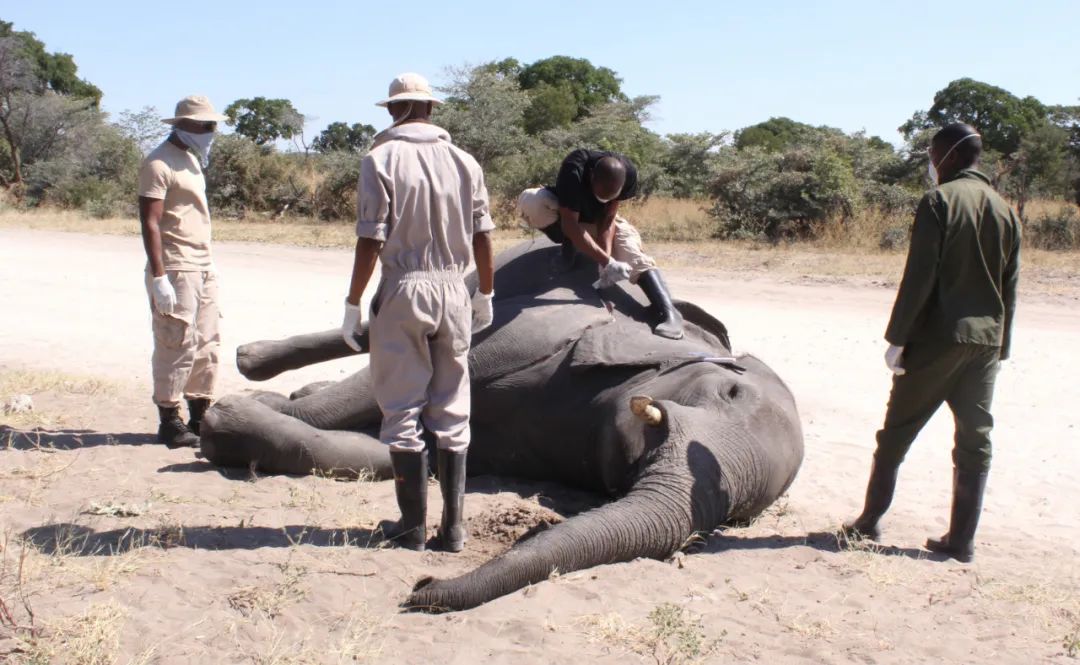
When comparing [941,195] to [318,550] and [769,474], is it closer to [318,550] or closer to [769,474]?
[769,474]

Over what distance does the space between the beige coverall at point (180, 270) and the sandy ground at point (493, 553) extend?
0.47 metres

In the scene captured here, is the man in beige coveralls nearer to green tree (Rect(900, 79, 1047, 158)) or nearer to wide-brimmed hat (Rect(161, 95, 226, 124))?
wide-brimmed hat (Rect(161, 95, 226, 124))

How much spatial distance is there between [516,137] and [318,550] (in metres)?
25.1

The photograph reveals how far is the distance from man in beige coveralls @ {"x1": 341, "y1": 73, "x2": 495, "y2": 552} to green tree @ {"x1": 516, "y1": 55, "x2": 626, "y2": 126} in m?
47.8

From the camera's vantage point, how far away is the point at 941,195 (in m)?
4.80

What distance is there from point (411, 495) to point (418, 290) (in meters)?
0.86

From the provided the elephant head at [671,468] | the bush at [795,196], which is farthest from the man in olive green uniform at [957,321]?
the bush at [795,196]

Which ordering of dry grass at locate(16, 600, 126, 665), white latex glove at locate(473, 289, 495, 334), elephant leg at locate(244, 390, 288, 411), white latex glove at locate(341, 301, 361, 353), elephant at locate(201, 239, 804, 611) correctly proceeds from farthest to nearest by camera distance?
1. elephant leg at locate(244, 390, 288, 411)
2. white latex glove at locate(473, 289, 495, 334)
3. white latex glove at locate(341, 301, 361, 353)
4. elephant at locate(201, 239, 804, 611)
5. dry grass at locate(16, 600, 126, 665)

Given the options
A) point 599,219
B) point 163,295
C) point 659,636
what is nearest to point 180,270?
point 163,295

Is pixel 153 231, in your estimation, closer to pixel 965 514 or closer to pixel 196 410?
pixel 196 410

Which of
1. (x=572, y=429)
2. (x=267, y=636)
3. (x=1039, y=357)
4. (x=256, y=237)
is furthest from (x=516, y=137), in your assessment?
(x=267, y=636)

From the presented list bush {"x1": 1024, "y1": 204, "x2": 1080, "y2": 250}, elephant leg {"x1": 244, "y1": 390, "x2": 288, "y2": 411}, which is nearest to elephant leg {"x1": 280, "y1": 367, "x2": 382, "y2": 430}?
elephant leg {"x1": 244, "y1": 390, "x2": 288, "y2": 411}

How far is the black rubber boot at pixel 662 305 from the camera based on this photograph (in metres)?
5.72

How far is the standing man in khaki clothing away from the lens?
235 inches
